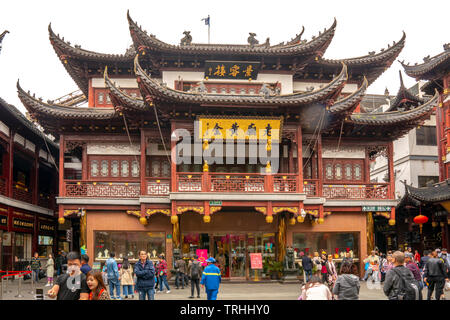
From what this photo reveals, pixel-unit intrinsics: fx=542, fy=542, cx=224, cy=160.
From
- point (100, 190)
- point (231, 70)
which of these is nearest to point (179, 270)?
point (100, 190)

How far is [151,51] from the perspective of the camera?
26203 millimetres

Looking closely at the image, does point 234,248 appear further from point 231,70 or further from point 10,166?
point 10,166

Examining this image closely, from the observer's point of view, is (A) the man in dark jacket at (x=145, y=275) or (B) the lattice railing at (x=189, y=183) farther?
(B) the lattice railing at (x=189, y=183)

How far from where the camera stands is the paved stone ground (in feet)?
62.2

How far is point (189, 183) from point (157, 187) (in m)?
1.80

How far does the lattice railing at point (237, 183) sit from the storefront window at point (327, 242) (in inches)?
152

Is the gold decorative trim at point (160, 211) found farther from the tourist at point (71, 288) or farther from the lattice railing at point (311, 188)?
the tourist at point (71, 288)

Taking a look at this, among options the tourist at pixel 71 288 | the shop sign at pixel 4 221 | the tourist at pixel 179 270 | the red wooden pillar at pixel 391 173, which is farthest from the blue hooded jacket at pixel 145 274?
the red wooden pillar at pixel 391 173

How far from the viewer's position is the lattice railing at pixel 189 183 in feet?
79.0

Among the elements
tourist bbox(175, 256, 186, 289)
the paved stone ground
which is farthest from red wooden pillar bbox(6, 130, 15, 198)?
tourist bbox(175, 256, 186, 289)

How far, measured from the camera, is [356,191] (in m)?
26.6

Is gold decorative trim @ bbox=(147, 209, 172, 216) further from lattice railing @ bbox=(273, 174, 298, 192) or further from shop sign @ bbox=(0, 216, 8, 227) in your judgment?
shop sign @ bbox=(0, 216, 8, 227)

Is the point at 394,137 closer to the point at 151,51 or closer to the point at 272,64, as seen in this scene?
the point at 272,64
